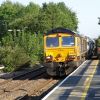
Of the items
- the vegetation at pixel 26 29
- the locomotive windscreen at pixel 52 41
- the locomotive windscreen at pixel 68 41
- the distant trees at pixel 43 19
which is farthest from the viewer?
the distant trees at pixel 43 19

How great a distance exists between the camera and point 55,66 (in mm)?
25750

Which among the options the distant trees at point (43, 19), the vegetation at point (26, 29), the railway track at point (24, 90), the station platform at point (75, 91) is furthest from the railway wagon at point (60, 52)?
the distant trees at point (43, 19)

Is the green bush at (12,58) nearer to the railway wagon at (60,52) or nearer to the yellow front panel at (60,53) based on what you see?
the railway wagon at (60,52)

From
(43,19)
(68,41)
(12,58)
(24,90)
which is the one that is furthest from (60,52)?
(43,19)

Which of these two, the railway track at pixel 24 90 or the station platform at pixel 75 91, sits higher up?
the station platform at pixel 75 91

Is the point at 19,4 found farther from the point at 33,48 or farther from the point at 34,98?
the point at 34,98

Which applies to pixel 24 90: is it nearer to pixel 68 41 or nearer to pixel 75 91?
pixel 75 91

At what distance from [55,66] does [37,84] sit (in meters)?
2.66

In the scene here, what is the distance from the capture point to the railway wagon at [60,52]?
25906 millimetres

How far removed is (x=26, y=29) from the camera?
78188mm

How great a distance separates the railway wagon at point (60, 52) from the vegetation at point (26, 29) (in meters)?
10.3

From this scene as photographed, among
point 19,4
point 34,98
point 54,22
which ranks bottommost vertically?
point 34,98

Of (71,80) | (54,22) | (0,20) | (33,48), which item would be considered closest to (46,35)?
(71,80)

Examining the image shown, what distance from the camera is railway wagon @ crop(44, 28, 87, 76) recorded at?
→ 25.9 metres
